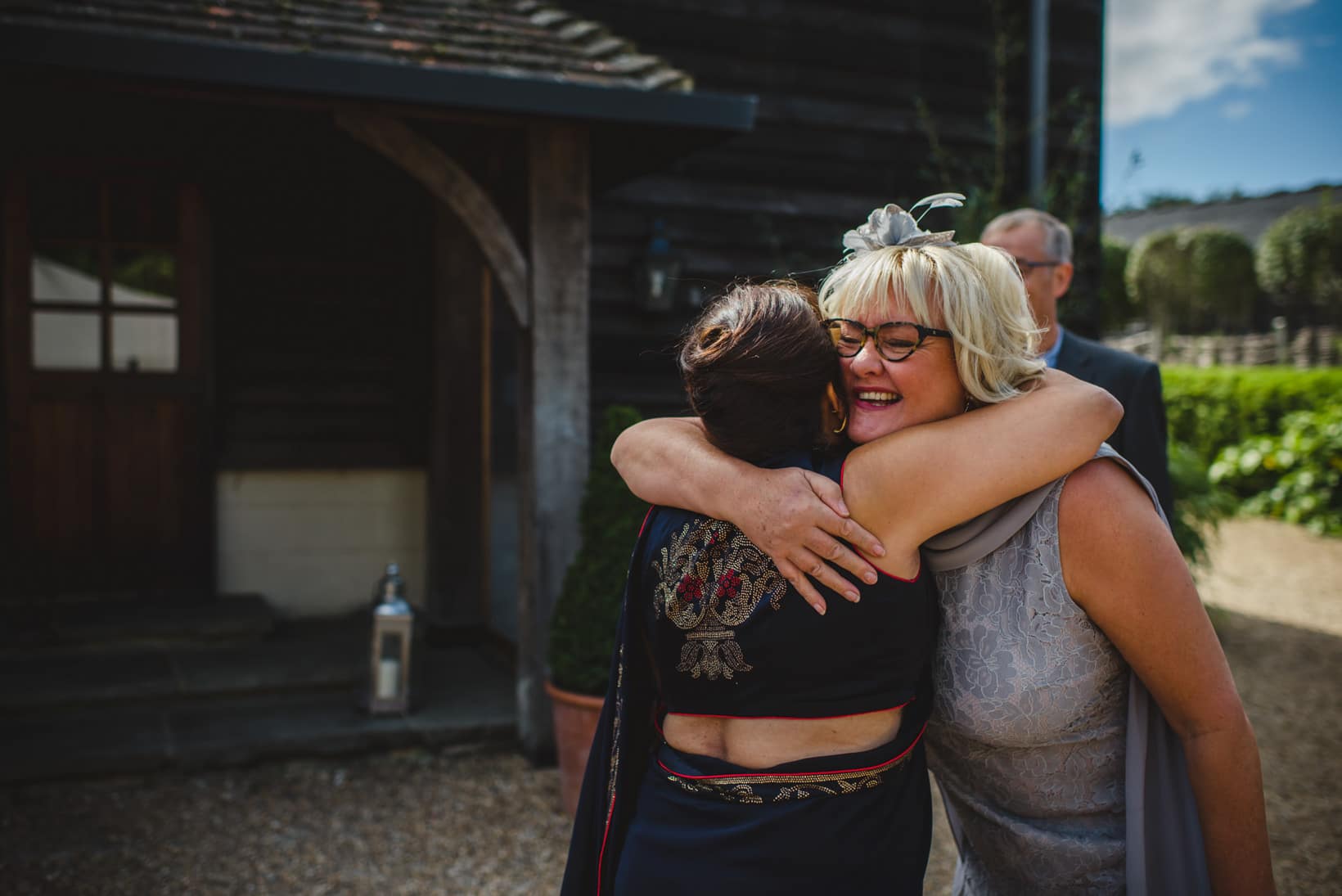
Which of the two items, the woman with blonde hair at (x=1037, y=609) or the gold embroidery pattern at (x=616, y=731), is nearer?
the woman with blonde hair at (x=1037, y=609)

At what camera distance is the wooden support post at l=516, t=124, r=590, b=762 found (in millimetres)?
4008

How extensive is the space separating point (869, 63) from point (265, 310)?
3705mm

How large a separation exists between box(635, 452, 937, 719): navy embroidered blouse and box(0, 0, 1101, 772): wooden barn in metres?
3.19

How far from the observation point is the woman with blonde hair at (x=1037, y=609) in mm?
1294

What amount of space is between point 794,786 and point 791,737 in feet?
0.20

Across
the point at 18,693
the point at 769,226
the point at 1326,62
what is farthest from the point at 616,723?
the point at 1326,62

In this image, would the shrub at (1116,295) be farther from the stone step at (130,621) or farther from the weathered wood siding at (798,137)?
the stone step at (130,621)

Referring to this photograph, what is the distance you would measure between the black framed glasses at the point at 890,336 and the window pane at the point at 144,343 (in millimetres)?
5314

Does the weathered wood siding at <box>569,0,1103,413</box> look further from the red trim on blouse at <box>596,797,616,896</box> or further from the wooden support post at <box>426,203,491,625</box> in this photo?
the red trim on blouse at <box>596,797,616,896</box>

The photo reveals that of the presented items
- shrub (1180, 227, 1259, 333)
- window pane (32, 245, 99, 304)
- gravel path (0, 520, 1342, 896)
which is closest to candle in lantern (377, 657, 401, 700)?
gravel path (0, 520, 1342, 896)

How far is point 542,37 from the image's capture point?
13.4 ft

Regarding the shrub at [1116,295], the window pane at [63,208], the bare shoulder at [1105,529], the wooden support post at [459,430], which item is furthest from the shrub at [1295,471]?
the shrub at [1116,295]

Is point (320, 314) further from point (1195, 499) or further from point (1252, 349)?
point (1252, 349)

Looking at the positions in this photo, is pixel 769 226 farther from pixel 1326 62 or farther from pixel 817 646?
pixel 1326 62
